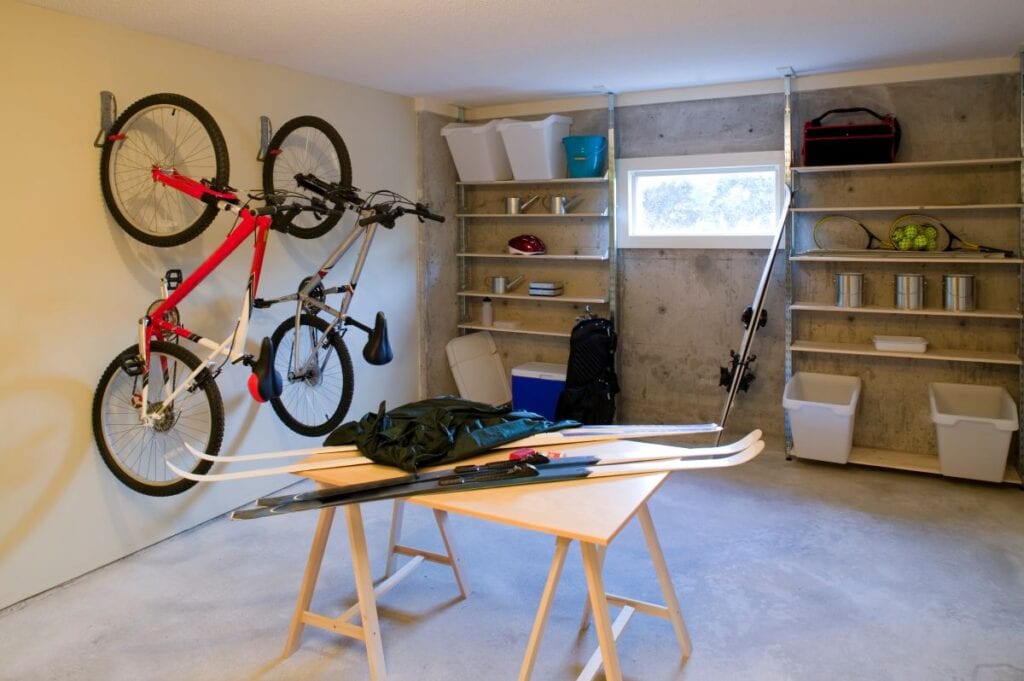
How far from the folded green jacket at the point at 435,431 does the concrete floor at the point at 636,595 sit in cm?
78

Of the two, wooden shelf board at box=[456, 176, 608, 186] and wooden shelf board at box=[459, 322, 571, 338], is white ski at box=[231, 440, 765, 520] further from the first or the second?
wooden shelf board at box=[456, 176, 608, 186]

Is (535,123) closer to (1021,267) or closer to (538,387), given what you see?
(538,387)

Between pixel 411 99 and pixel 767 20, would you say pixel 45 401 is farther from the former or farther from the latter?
pixel 767 20

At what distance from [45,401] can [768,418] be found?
429 cm

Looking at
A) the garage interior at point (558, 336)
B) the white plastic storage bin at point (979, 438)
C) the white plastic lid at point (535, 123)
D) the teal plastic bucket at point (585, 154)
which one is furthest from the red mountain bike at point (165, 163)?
the white plastic storage bin at point (979, 438)

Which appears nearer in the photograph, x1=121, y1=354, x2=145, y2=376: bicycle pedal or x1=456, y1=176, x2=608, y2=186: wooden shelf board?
x1=121, y1=354, x2=145, y2=376: bicycle pedal

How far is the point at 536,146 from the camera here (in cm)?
515

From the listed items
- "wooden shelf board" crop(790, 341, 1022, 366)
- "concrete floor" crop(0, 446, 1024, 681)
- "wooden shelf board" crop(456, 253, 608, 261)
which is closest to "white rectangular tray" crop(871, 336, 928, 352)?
"wooden shelf board" crop(790, 341, 1022, 366)

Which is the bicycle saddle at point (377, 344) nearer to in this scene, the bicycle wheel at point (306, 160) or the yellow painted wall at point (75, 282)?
the bicycle wheel at point (306, 160)

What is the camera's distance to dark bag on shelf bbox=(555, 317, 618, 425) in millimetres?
5039

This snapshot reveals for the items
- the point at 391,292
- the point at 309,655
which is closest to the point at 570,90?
the point at 391,292

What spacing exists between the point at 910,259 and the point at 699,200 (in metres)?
1.46

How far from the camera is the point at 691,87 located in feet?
16.4

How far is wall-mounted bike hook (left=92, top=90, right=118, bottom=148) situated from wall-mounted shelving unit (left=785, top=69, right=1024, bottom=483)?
378cm
